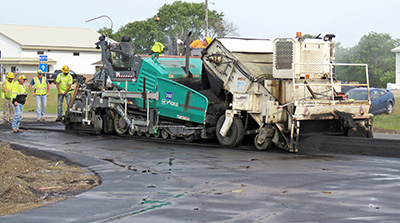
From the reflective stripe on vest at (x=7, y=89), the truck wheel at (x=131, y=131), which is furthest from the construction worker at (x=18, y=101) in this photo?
the truck wheel at (x=131, y=131)

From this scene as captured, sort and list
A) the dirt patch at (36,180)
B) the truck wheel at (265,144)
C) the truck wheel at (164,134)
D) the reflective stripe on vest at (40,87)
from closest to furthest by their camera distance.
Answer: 1. the dirt patch at (36,180)
2. the truck wheel at (265,144)
3. the truck wheel at (164,134)
4. the reflective stripe on vest at (40,87)

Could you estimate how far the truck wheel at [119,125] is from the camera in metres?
17.0

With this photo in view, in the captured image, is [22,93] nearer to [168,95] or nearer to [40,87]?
[40,87]

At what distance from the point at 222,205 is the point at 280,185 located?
161cm

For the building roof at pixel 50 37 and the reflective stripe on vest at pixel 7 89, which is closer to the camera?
the reflective stripe on vest at pixel 7 89

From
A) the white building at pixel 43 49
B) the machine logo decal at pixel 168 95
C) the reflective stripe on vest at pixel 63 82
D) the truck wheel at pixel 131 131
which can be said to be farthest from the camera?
the white building at pixel 43 49

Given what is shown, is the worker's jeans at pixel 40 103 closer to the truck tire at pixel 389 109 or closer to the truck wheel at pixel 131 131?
the truck wheel at pixel 131 131

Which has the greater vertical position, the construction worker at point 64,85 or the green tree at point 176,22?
the green tree at point 176,22

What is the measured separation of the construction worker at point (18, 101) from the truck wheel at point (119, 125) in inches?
116

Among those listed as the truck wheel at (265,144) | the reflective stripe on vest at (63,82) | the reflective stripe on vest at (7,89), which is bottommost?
the truck wheel at (265,144)

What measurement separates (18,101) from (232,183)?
10.8m

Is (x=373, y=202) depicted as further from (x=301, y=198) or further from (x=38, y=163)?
(x=38, y=163)

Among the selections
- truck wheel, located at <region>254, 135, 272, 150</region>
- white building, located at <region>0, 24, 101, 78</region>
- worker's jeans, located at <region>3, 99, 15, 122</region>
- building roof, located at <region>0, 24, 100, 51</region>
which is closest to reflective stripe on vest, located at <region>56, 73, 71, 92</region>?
worker's jeans, located at <region>3, 99, 15, 122</region>

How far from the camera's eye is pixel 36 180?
9680mm
